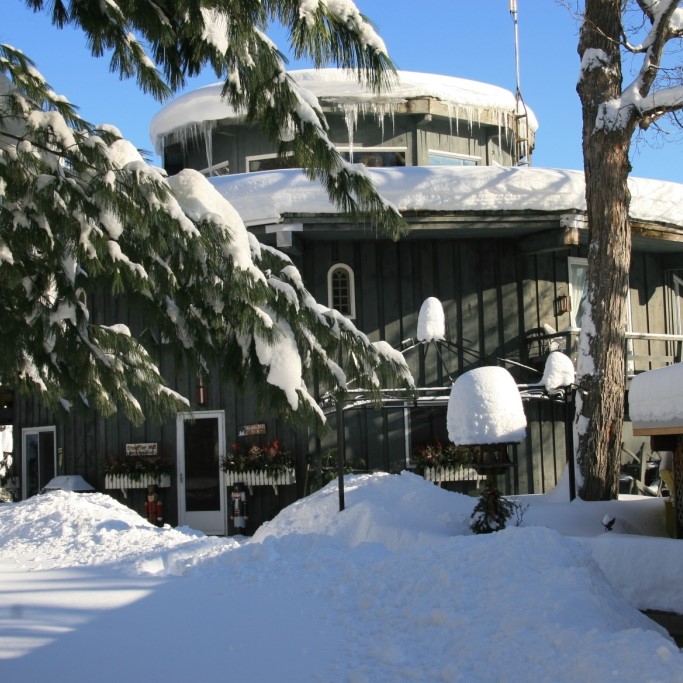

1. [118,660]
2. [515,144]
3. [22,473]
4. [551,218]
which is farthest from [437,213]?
[118,660]

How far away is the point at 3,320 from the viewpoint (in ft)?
15.9

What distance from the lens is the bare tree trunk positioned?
11867 mm

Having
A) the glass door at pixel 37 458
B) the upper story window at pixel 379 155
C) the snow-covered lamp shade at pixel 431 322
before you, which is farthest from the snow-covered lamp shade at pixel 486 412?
the glass door at pixel 37 458

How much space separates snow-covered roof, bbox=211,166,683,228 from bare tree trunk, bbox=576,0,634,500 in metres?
2.52

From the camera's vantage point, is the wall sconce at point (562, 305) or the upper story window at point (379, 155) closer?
the wall sconce at point (562, 305)

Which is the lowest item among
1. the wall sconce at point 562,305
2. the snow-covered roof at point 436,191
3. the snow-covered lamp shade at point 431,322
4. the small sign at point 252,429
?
the small sign at point 252,429

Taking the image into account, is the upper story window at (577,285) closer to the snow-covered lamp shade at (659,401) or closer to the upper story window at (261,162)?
the upper story window at (261,162)

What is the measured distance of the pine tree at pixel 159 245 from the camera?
4.34 meters

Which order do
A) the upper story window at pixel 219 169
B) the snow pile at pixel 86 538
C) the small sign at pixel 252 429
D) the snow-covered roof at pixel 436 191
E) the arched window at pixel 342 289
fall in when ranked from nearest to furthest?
the snow pile at pixel 86 538 → the snow-covered roof at pixel 436 191 → the small sign at pixel 252 429 → the arched window at pixel 342 289 → the upper story window at pixel 219 169

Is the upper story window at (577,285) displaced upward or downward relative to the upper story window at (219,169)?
downward

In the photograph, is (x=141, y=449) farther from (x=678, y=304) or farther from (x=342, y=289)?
(x=678, y=304)

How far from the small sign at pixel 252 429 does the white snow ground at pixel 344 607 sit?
5577 mm

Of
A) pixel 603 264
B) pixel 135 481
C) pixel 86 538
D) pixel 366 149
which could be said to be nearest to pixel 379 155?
pixel 366 149

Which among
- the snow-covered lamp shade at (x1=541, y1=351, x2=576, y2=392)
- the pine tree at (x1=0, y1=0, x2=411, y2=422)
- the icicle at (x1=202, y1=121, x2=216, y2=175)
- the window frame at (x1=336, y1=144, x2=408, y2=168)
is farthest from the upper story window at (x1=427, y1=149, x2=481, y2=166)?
the pine tree at (x1=0, y1=0, x2=411, y2=422)
